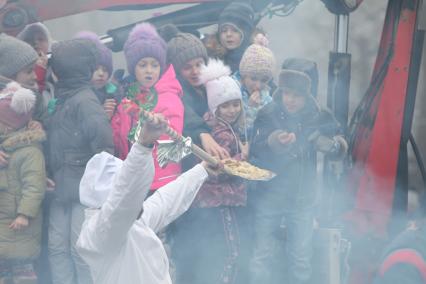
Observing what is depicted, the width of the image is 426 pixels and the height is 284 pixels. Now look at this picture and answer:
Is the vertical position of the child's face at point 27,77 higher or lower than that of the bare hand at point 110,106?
higher

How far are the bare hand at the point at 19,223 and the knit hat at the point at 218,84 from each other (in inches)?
46.3

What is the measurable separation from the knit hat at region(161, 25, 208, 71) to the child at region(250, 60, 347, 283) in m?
0.50

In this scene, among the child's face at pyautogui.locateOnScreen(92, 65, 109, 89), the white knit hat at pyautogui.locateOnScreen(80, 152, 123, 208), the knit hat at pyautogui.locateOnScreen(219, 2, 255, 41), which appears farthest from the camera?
the knit hat at pyautogui.locateOnScreen(219, 2, 255, 41)

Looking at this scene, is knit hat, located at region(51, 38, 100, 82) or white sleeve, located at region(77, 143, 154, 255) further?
knit hat, located at region(51, 38, 100, 82)

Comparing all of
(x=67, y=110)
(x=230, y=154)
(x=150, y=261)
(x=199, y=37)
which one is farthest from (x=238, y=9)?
(x=150, y=261)

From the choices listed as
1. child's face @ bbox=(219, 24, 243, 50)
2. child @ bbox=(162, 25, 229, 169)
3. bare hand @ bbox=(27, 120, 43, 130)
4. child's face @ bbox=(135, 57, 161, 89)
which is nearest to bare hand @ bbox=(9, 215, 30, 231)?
bare hand @ bbox=(27, 120, 43, 130)

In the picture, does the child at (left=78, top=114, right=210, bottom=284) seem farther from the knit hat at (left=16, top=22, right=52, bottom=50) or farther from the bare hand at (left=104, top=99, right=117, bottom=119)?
the knit hat at (left=16, top=22, right=52, bottom=50)

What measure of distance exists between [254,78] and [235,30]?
1.11 ft

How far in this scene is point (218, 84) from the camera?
4.42m

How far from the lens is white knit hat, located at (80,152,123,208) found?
3133mm

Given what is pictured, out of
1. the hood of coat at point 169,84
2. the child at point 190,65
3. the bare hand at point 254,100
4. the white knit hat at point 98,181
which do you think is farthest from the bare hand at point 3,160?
the bare hand at point 254,100

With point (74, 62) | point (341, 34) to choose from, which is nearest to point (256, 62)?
point (341, 34)

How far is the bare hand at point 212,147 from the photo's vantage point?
4246mm

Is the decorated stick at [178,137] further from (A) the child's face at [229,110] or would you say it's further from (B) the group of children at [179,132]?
(A) the child's face at [229,110]
